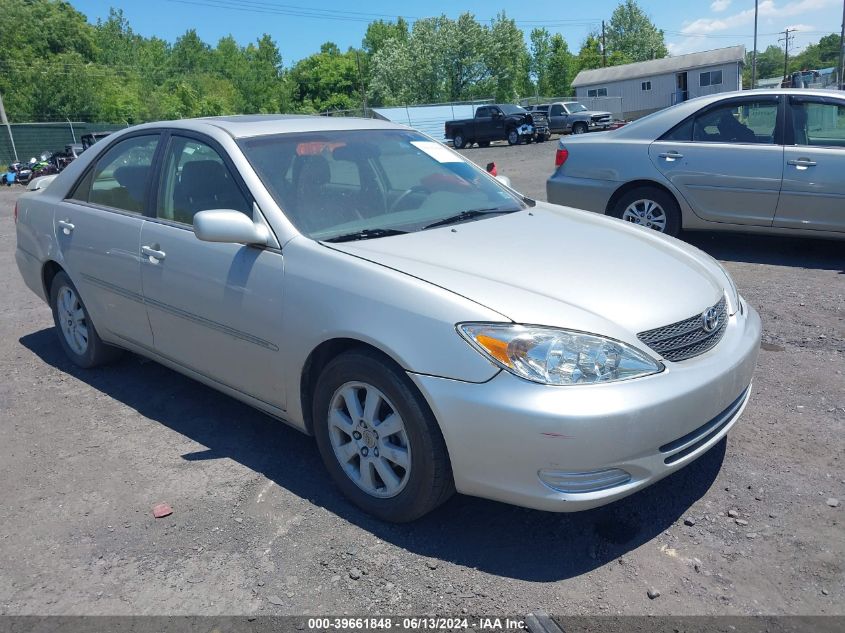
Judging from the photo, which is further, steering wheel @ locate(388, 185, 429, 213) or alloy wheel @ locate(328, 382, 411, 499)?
steering wheel @ locate(388, 185, 429, 213)

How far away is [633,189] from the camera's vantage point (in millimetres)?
7406

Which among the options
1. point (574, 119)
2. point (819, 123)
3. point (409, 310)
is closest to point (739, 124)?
point (819, 123)

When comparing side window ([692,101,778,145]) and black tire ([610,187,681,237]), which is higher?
side window ([692,101,778,145])

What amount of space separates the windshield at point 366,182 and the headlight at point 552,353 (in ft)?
3.28

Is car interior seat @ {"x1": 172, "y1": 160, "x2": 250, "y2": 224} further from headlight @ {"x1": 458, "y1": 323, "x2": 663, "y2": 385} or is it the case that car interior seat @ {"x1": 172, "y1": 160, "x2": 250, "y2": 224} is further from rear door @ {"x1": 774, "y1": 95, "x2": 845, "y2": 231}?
rear door @ {"x1": 774, "y1": 95, "x2": 845, "y2": 231}

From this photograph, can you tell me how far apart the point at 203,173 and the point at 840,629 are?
3477 mm

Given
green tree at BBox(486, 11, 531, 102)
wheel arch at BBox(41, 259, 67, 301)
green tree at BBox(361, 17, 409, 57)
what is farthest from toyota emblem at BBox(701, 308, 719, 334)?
green tree at BBox(361, 17, 409, 57)

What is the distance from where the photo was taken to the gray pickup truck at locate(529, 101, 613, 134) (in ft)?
110

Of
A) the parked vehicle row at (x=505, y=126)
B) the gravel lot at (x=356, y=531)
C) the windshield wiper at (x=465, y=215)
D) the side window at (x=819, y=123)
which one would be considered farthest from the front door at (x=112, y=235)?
the parked vehicle row at (x=505, y=126)

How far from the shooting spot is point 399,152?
13.7 feet

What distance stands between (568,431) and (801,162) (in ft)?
17.5

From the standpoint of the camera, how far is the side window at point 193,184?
3688 mm

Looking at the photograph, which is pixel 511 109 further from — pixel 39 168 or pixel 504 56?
pixel 504 56

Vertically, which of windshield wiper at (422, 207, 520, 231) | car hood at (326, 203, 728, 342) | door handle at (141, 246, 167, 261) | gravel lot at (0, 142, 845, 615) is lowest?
gravel lot at (0, 142, 845, 615)
